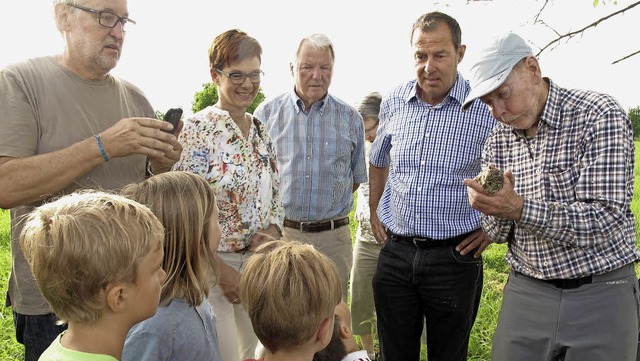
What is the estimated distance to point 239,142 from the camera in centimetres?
302

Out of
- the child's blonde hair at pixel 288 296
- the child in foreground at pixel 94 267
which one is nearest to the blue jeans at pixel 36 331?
the child in foreground at pixel 94 267

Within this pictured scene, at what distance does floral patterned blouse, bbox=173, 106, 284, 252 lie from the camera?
2877 mm

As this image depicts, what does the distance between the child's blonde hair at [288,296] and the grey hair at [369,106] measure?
112 inches

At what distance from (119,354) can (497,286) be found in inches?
187

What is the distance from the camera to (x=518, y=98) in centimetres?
254

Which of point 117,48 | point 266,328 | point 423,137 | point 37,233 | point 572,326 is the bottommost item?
point 572,326

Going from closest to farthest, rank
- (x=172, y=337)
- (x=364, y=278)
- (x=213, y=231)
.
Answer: (x=172, y=337), (x=213, y=231), (x=364, y=278)

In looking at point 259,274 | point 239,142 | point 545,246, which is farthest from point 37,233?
point 545,246

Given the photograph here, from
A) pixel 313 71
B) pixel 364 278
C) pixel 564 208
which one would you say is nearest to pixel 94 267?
pixel 564 208

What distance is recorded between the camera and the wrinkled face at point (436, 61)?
3307mm

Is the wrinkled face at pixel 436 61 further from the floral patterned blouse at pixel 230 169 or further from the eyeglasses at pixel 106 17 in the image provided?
the eyeglasses at pixel 106 17

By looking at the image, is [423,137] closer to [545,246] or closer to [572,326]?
[545,246]

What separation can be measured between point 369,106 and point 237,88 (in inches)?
72.0

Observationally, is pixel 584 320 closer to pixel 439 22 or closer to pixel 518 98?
pixel 518 98
